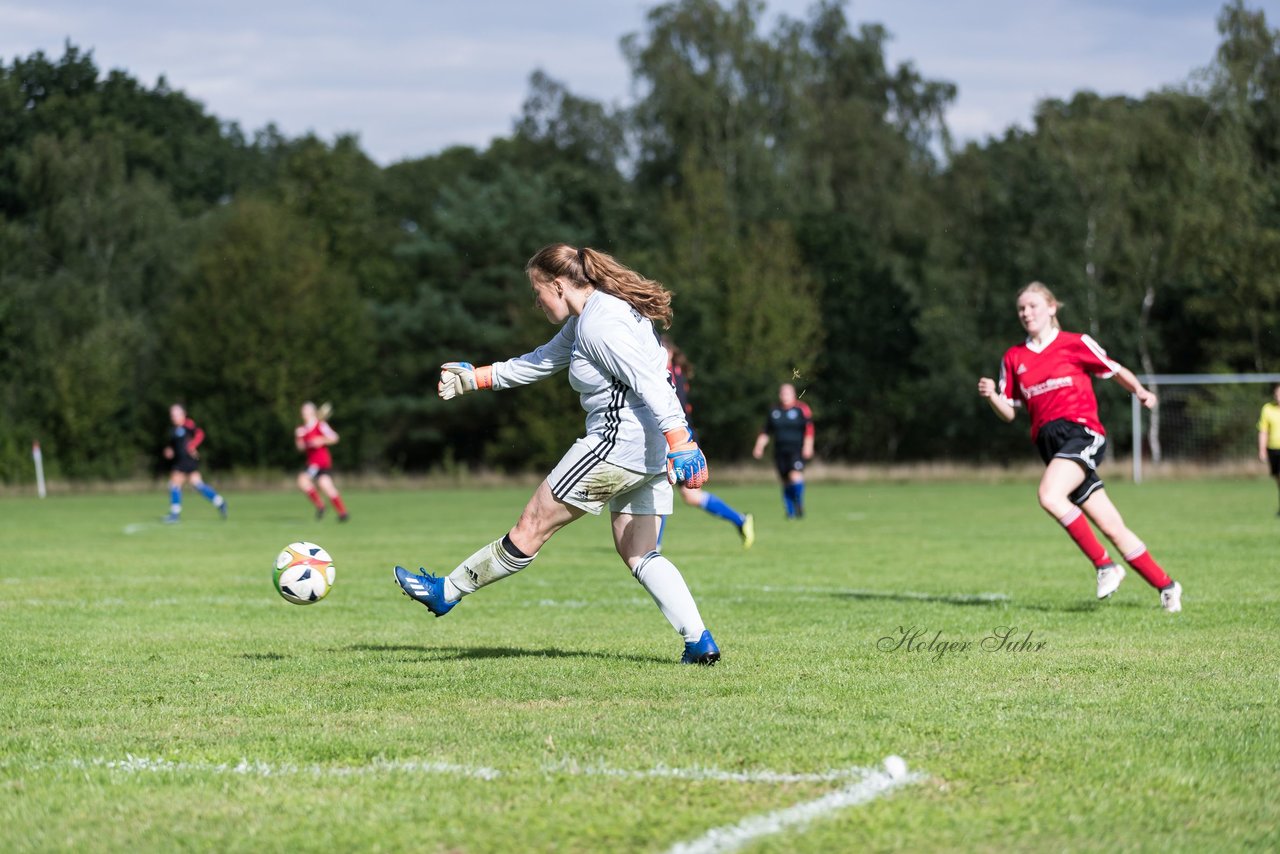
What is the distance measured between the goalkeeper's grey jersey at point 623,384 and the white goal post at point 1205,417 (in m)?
31.0

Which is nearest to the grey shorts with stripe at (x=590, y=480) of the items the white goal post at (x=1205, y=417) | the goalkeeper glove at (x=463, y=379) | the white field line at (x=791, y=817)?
the goalkeeper glove at (x=463, y=379)

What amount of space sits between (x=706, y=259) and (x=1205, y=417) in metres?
18.9

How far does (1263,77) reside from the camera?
4716 centimetres

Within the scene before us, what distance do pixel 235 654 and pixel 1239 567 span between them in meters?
8.07

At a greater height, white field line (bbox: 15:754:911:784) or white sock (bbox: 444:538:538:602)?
white sock (bbox: 444:538:538:602)

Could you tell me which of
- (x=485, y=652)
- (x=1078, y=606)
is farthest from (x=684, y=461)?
(x=1078, y=606)

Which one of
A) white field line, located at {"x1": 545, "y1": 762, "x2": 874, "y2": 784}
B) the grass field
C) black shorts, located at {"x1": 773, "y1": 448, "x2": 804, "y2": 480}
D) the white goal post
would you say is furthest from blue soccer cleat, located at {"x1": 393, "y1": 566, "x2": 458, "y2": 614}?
the white goal post

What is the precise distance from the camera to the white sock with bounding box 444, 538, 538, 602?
6.66 metres

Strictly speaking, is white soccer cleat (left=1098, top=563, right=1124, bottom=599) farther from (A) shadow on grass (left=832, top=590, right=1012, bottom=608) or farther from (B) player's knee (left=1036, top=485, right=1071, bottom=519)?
(A) shadow on grass (left=832, top=590, right=1012, bottom=608)

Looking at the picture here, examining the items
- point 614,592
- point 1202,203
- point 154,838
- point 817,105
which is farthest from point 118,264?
point 154,838

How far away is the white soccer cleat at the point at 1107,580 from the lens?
875 cm

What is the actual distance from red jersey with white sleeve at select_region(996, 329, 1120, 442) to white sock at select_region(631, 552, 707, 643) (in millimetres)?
3286

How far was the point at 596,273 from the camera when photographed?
251 inches

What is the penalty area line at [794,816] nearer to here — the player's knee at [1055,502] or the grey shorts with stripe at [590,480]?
the grey shorts with stripe at [590,480]
